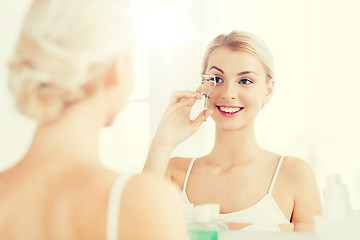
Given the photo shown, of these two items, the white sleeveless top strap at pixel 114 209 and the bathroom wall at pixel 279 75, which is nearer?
the white sleeveless top strap at pixel 114 209

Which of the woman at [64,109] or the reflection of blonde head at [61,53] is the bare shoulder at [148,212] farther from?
the reflection of blonde head at [61,53]

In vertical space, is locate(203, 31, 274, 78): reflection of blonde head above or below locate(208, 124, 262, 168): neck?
above

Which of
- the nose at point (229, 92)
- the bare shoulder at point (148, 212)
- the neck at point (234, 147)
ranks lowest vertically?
the bare shoulder at point (148, 212)

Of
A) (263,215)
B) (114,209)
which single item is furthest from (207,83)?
(114,209)

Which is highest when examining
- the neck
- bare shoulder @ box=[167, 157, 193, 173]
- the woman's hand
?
the woman's hand

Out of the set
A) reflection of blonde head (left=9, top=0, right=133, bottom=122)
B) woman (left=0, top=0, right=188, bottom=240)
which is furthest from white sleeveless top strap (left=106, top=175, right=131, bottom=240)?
reflection of blonde head (left=9, top=0, right=133, bottom=122)

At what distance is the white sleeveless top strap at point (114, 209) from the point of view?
2.13 ft

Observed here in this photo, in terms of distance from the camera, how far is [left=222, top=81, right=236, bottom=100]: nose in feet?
3.20

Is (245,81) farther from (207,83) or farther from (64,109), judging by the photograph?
(64,109)

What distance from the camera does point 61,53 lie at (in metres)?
0.79

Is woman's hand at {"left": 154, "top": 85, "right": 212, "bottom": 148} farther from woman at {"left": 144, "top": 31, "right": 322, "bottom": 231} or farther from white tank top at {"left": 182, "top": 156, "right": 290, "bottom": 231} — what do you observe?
white tank top at {"left": 182, "top": 156, "right": 290, "bottom": 231}

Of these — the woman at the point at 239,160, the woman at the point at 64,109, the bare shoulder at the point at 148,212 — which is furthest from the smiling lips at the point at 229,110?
the bare shoulder at the point at 148,212

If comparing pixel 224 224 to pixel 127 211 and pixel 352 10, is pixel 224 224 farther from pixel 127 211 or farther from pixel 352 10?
pixel 352 10

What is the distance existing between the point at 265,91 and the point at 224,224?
1.01 ft
